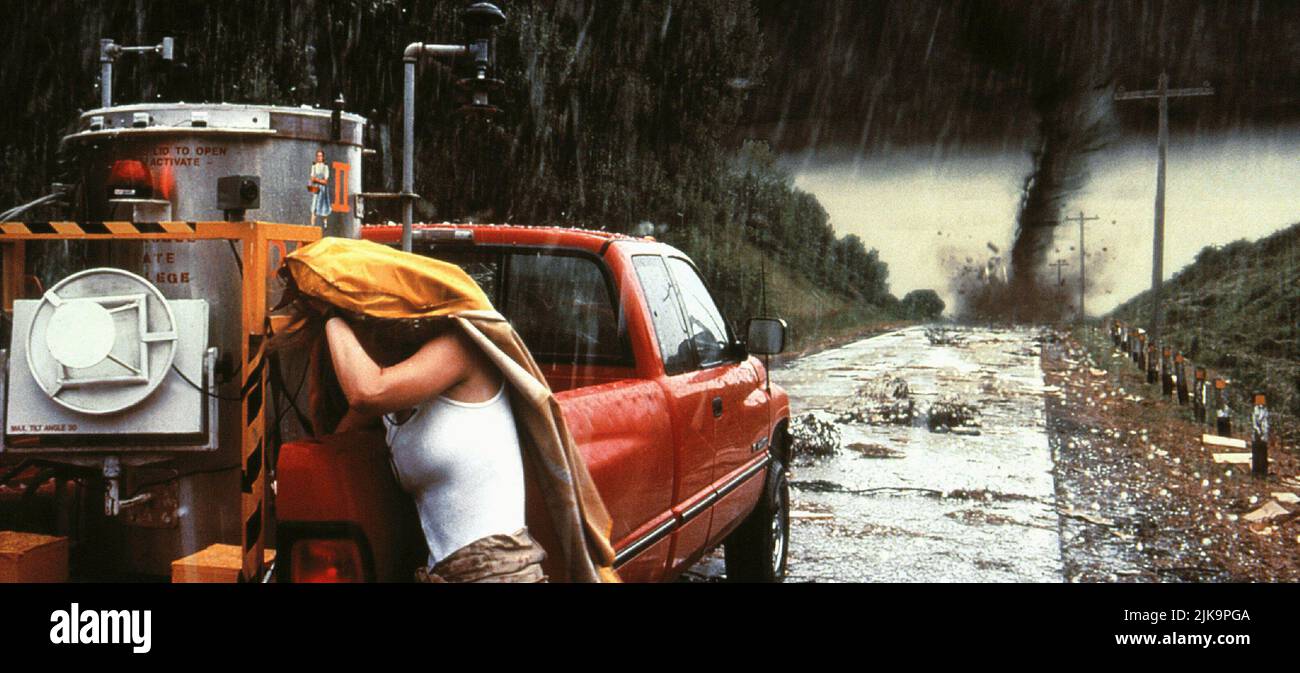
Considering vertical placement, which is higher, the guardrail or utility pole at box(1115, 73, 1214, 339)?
utility pole at box(1115, 73, 1214, 339)

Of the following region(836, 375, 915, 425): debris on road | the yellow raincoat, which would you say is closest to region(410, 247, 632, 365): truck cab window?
the yellow raincoat

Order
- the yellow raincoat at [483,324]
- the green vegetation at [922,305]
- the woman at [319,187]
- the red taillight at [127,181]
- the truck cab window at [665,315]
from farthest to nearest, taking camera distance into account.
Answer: the green vegetation at [922,305] < the truck cab window at [665,315] < the woman at [319,187] < the red taillight at [127,181] < the yellow raincoat at [483,324]

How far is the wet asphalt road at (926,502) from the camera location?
703 centimetres

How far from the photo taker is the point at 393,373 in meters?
2.75

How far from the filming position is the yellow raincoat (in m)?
2.81

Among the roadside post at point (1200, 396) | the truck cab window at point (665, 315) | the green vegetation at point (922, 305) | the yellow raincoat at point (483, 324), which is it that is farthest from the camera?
the green vegetation at point (922, 305)

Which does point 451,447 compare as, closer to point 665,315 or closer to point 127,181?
point 127,181

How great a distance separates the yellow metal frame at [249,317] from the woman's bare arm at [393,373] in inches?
24.9

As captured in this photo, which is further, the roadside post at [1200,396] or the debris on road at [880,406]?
the debris on road at [880,406]

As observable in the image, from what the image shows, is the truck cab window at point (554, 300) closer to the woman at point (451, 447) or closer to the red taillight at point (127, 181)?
the red taillight at point (127, 181)

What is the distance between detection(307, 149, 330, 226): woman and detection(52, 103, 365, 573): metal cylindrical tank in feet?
0.04

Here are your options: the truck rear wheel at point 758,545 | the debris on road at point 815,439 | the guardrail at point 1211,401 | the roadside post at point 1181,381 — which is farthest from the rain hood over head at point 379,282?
the roadside post at point 1181,381

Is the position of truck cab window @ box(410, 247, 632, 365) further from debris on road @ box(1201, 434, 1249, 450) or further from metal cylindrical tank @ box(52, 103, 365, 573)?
debris on road @ box(1201, 434, 1249, 450)

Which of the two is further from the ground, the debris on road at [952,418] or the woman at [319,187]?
the woman at [319,187]
